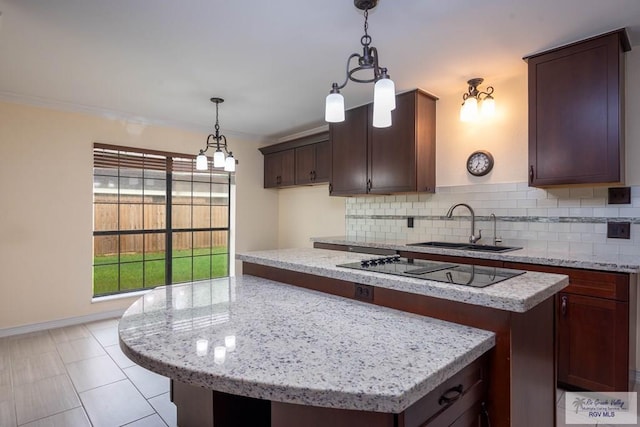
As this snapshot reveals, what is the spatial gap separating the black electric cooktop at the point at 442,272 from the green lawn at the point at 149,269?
353 cm

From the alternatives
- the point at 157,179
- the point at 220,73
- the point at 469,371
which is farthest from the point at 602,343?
the point at 157,179

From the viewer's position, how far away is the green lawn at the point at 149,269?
4.10 m

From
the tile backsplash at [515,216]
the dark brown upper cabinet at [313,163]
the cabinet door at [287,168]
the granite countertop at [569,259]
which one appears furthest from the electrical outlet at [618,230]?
the cabinet door at [287,168]

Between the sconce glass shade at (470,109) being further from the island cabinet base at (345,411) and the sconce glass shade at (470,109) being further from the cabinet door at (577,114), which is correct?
the island cabinet base at (345,411)

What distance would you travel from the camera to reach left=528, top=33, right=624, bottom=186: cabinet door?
2267mm

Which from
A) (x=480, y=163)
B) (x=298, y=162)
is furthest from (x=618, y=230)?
(x=298, y=162)

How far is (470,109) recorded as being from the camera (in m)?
3.05

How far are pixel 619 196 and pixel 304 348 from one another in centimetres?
269

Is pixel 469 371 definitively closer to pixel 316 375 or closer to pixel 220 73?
pixel 316 375

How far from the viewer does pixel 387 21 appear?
2.15 m

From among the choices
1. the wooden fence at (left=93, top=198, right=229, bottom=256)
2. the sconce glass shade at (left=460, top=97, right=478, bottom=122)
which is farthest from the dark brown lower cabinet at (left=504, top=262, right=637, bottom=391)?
the wooden fence at (left=93, top=198, right=229, bottom=256)

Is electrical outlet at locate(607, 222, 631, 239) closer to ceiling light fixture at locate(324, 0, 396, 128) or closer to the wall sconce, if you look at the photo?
the wall sconce

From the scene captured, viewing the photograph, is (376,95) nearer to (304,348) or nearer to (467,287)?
(467,287)

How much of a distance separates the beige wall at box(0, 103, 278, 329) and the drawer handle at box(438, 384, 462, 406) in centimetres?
414
